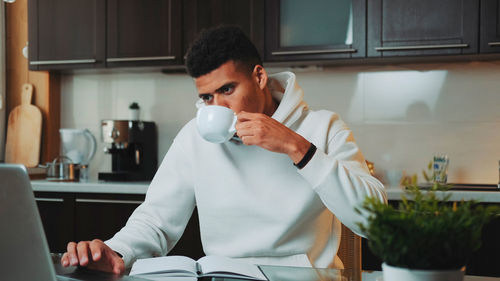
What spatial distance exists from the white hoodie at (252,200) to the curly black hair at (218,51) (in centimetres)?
17

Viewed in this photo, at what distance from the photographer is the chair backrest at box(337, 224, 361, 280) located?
1.60 meters

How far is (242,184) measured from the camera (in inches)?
62.7

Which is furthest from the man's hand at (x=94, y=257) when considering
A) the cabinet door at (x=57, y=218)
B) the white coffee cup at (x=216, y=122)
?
the cabinet door at (x=57, y=218)

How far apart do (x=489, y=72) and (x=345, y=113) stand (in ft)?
2.66

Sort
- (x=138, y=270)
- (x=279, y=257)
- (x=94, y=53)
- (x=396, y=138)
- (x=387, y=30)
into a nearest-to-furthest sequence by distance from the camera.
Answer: (x=138, y=270)
(x=279, y=257)
(x=387, y=30)
(x=396, y=138)
(x=94, y=53)

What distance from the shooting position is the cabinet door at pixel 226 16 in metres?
3.05

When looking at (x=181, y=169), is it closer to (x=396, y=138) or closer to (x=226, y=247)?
(x=226, y=247)

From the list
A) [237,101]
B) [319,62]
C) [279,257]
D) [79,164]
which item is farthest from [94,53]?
[279,257]

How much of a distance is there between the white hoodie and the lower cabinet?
1215mm

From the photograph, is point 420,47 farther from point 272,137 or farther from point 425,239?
point 425,239

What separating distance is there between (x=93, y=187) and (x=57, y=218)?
1.04ft

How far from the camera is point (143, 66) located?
3.26 meters

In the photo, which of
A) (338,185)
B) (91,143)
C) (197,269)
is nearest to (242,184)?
(338,185)

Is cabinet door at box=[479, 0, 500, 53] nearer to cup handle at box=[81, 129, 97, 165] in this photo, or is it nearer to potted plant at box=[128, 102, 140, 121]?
potted plant at box=[128, 102, 140, 121]
